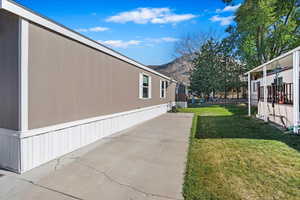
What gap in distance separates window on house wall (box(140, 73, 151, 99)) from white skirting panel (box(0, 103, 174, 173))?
348 centimetres

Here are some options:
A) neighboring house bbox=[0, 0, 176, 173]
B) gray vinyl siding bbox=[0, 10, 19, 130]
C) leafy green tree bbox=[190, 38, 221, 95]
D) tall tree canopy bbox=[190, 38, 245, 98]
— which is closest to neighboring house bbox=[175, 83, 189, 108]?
leafy green tree bbox=[190, 38, 221, 95]

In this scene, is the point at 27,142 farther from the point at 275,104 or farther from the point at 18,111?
the point at 275,104

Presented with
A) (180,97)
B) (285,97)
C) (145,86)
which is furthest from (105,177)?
(180,97)

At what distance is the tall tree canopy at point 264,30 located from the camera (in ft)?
58.0

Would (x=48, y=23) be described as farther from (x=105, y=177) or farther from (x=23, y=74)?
(x=105, y=177)

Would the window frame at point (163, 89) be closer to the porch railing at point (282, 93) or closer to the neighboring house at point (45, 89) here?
the porch railing at point (282, 93)

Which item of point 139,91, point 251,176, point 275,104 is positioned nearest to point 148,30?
point 139,91

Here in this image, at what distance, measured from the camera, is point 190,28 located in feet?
92.6

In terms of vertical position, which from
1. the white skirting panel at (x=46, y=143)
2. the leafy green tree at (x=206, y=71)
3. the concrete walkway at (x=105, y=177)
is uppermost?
the leafy green tree at (x=206, y=71)

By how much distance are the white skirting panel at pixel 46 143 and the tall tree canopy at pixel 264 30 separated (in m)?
18.6

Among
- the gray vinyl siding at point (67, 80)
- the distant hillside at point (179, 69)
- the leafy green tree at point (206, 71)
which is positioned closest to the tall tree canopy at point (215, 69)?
the leafy green tree at point (206, 71)

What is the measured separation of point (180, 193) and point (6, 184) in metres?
2.55

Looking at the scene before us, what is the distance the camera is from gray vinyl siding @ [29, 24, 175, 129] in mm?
3420

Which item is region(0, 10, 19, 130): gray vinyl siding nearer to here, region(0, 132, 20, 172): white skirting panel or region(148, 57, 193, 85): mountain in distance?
region(0, 132, 20, 172): white skirting panel
